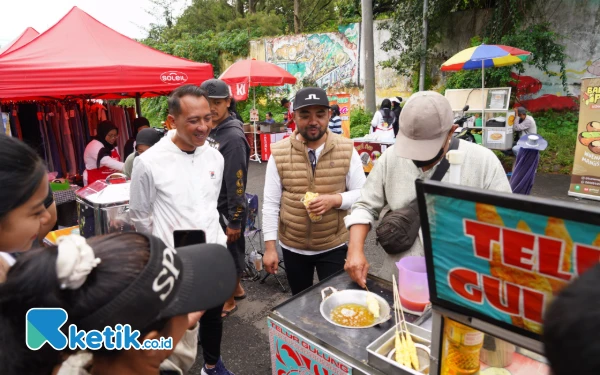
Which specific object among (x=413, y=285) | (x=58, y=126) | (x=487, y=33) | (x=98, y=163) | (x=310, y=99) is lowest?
(x=413, y=285)

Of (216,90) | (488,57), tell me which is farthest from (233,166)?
(488,57)

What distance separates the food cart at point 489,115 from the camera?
8680 millimetres

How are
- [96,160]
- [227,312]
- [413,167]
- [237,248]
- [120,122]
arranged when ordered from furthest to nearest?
[120,122] < [96,160] < [227,312] < [237,248] < [413,167]

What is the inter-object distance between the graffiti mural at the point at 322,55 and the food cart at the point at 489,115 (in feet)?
15.5

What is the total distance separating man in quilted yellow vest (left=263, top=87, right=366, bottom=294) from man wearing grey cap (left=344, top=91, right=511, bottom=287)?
1.59ft

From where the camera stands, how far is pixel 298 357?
1668 mm

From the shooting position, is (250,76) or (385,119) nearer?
(385,119)

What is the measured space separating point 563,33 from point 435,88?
11.5 feet

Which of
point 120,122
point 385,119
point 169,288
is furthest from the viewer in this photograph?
point 385,119

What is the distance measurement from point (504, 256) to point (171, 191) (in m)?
1.94

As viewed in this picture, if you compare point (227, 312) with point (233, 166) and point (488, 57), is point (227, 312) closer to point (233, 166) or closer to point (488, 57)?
point (233, 166)

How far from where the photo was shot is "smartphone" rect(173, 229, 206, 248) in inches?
93.0

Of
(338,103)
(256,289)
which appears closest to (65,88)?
(256,289)

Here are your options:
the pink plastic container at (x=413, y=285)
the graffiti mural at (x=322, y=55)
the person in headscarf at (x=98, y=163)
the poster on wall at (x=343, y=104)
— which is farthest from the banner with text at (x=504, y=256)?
the graffiti mural at (x=322, y=55)
